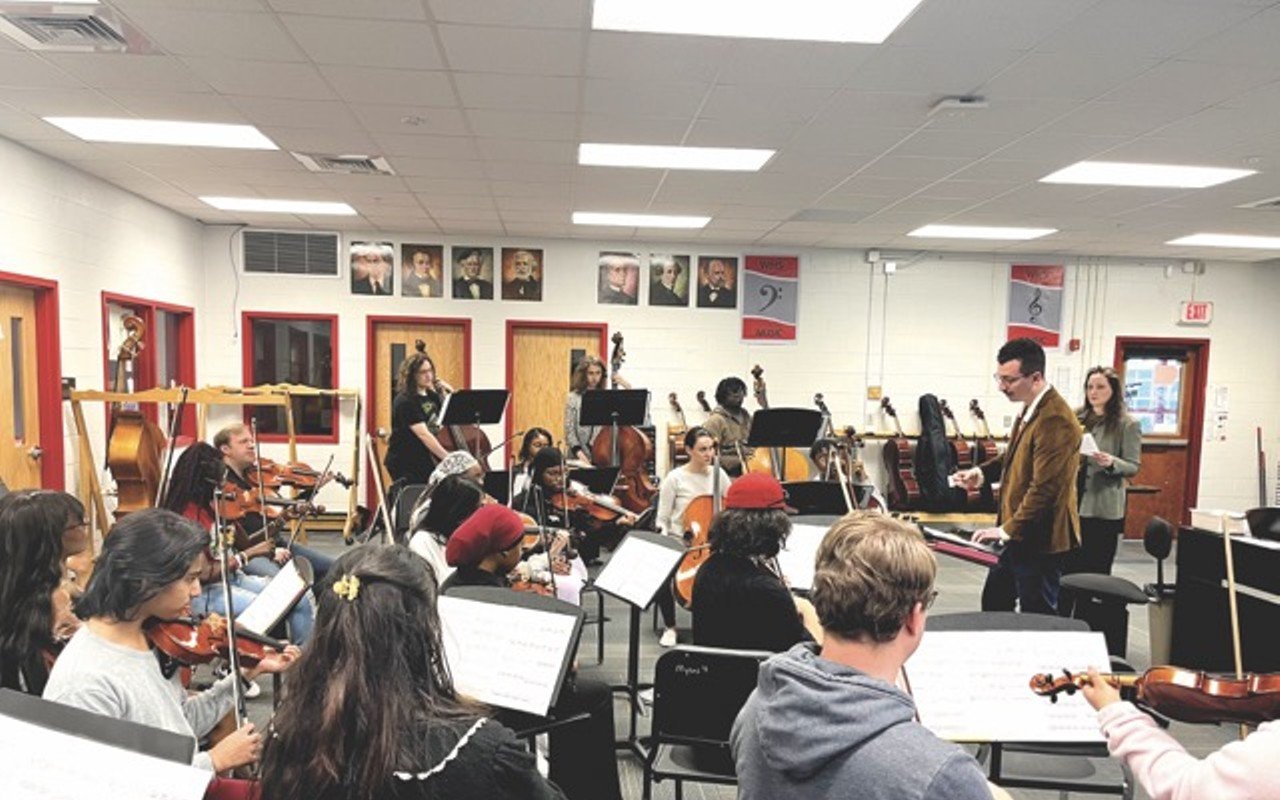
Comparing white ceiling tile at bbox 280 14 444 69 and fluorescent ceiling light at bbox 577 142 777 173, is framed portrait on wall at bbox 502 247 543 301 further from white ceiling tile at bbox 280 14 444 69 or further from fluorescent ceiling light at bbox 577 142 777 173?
white ceiling tile at bbox 280 14 444 69

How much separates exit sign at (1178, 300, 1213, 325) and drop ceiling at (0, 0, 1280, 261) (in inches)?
85.5

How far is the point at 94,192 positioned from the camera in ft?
17.7

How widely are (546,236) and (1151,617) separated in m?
5.84

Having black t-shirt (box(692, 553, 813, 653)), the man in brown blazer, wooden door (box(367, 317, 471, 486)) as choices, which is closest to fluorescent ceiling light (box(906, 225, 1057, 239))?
the man in brown blazer

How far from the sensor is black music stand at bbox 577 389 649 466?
5051mm

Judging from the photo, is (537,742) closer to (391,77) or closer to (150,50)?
(391,77)

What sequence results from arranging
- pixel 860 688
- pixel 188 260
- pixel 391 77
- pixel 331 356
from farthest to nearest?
pixel 331 356, pixel 188 260, pixel 391 77, pixel 860 688

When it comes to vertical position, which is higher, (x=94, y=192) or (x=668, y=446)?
(x=94, y=192)

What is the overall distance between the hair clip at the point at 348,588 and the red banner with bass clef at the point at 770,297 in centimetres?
677

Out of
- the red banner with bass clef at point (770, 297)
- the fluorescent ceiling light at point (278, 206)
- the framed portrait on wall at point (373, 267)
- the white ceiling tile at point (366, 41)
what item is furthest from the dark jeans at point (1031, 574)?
the framed portrait on wall at point (373, 267)

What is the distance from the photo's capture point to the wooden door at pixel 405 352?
7.47m

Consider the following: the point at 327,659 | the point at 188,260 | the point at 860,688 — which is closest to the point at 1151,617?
the point at 860,688

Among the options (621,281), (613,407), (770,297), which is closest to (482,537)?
(613,407)

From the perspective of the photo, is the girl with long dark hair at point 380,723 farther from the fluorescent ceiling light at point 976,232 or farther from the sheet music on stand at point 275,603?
the fluorescent ceiling light at point 976,232
